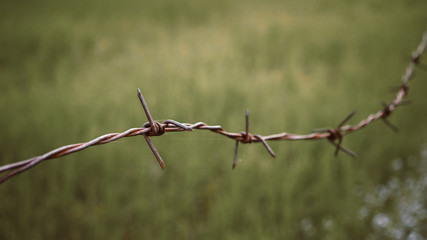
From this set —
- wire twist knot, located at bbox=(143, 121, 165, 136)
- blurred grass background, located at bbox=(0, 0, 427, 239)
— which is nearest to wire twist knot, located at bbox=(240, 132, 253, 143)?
wire twist knot, located at bbox=(143, 121, 165, 136)

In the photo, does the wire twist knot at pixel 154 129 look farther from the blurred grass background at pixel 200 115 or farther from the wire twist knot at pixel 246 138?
the blurred grass background at pixel 200 115

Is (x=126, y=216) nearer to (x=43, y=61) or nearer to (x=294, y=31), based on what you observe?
(x=43, y=61)

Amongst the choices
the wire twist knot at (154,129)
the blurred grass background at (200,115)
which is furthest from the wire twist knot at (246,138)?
the blurred grass background at (200,115)

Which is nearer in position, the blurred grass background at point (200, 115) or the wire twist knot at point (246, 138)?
the wire twist knot at point (246, 138)

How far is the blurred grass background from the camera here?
167cm

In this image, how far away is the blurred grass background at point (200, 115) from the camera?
1.67m

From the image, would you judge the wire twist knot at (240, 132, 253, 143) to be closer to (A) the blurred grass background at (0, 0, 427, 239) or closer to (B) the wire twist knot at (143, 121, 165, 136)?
(B) the wire twist knot at (143, 121, 165, 136)

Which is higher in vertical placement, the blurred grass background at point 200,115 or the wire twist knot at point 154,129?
the wire twist knot at point 154,129

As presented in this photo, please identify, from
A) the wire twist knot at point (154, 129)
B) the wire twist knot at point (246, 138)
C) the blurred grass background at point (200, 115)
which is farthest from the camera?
the blurred grass background at point (200, 115)

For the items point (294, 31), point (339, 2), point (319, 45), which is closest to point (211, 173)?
point (319, 45)

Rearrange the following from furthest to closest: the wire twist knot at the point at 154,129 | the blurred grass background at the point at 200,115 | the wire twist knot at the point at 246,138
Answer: the blurred grass background at the point at 200,115
the wire twist knot at the point at 246,138
the wire twist knot at the point at 154,129

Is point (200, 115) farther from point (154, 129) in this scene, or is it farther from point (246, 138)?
point (154, 129)

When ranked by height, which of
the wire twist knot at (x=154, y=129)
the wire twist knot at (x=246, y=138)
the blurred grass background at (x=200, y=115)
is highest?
the wire twist knot at (x=154, y=129)

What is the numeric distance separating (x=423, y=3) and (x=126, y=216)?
6.48 m
